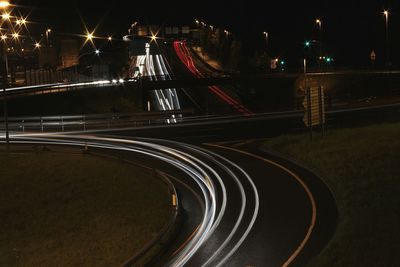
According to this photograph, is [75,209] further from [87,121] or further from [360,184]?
[87,121]

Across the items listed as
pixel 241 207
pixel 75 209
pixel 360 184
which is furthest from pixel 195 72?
pixel 360 184

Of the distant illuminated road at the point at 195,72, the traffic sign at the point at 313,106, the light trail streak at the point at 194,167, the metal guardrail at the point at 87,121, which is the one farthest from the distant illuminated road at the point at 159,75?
the traffic sign at the point at 313,106

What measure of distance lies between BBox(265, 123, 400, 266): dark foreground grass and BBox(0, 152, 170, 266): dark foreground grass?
7454mm

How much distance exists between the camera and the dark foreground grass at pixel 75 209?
792 inches

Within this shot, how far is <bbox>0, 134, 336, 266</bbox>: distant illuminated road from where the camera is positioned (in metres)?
19.1

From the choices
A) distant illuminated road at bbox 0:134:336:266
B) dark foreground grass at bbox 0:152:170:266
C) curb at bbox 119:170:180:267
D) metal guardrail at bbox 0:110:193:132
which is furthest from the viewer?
metal guardrail at bbox 0:110:193:132

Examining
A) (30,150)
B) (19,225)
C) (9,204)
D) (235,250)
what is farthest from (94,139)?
(235,250)

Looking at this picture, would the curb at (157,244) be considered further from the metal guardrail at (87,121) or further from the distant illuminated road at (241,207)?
the metal guardrail at (87,121)

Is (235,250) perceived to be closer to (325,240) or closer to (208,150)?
(325,240)

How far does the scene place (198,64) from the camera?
121 meters

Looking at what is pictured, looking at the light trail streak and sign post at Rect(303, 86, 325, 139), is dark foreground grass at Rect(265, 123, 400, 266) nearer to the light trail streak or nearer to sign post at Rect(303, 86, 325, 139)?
sign post at Rect(303, 86, 325, 139)

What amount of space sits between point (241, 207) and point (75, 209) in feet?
25.2

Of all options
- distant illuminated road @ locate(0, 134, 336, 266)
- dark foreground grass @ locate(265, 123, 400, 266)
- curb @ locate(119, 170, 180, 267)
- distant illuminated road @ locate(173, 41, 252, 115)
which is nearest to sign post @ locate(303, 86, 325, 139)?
dark foreground grass @ locate(265, 123, 400, 266)

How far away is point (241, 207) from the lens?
2458 cm
